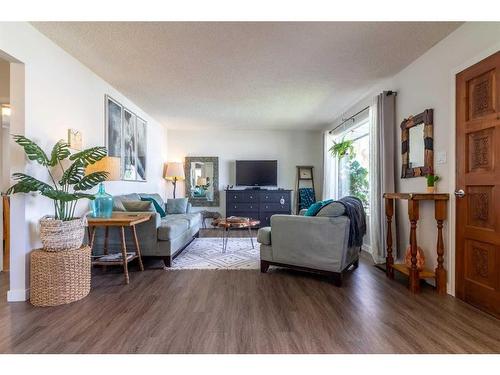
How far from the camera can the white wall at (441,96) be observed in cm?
218

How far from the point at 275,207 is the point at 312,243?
3308 mm

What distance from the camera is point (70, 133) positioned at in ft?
9.32

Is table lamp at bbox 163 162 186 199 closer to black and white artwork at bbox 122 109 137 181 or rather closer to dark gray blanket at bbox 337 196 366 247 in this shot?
black and white artwork at bbox 122 109 137 181

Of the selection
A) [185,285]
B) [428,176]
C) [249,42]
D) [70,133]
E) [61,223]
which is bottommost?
[185,285]

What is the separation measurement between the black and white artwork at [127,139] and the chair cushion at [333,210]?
302 cm

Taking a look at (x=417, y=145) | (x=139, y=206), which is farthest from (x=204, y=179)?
(x=417, y=145)

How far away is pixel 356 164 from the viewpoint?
483 centimetres

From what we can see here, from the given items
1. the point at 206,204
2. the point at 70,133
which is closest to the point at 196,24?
the point at 70,133

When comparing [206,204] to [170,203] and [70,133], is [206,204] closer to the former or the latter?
[170,203]

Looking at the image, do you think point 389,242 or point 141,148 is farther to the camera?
point 141,148

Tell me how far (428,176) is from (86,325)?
3.22 meters

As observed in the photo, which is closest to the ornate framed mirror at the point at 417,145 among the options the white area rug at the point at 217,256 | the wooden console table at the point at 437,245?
the wooden console table at the point at 437,245

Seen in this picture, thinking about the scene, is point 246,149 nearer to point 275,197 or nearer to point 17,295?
point 275,197
